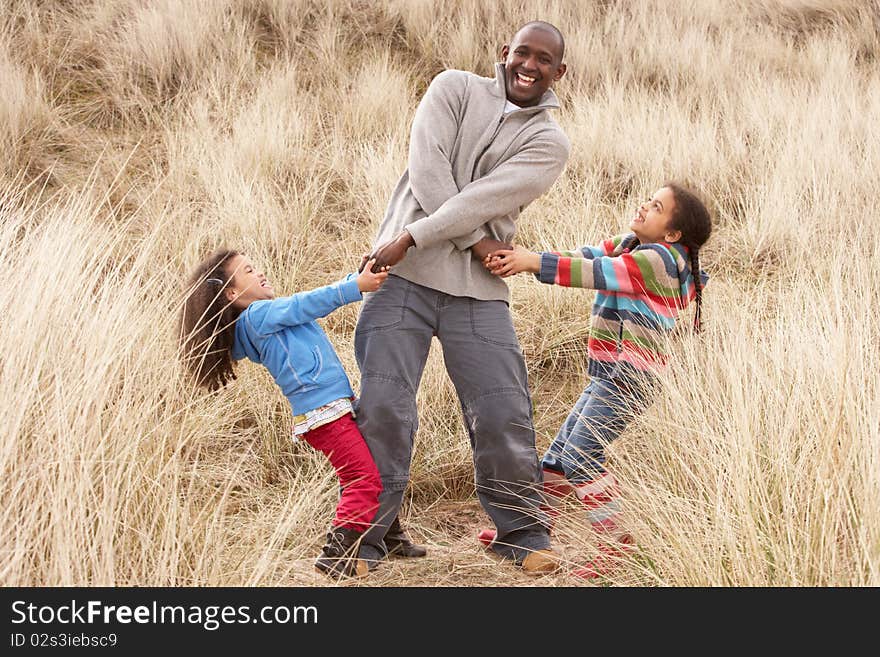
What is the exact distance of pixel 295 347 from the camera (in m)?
3.14

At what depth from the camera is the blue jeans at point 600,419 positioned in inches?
133

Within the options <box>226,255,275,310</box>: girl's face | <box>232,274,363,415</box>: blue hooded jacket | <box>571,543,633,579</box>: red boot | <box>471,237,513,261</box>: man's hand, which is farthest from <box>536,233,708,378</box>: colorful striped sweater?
<box>226,255,275,310</box>: girl's face

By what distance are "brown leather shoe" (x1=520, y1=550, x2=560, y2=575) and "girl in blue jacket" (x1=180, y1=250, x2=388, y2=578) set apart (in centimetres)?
60

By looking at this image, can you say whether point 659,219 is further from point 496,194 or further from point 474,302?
point 474,302

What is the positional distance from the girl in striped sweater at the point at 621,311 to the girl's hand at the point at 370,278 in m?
0.41

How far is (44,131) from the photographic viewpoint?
703 centimetres

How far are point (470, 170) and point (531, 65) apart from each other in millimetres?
436

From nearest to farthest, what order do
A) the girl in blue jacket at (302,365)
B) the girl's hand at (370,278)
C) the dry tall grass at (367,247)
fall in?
the dry tall grass at (367,247), the girl's hand at (370,278), the girl in blue jacket at (302,365)

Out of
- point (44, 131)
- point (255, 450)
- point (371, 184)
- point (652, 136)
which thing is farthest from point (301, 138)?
point (255, 450)

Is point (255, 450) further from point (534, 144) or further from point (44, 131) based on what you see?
point (44, 131)

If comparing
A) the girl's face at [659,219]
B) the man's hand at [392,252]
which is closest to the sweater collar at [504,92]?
the girl's face at [659,219]

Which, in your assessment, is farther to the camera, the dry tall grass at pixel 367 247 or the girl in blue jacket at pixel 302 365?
the girl in blue jacket at pixel 302 365

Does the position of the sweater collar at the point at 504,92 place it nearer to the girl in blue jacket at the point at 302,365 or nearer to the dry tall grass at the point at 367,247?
the girl in blue jacket at the point at 302,365

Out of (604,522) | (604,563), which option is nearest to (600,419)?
(604,522)
